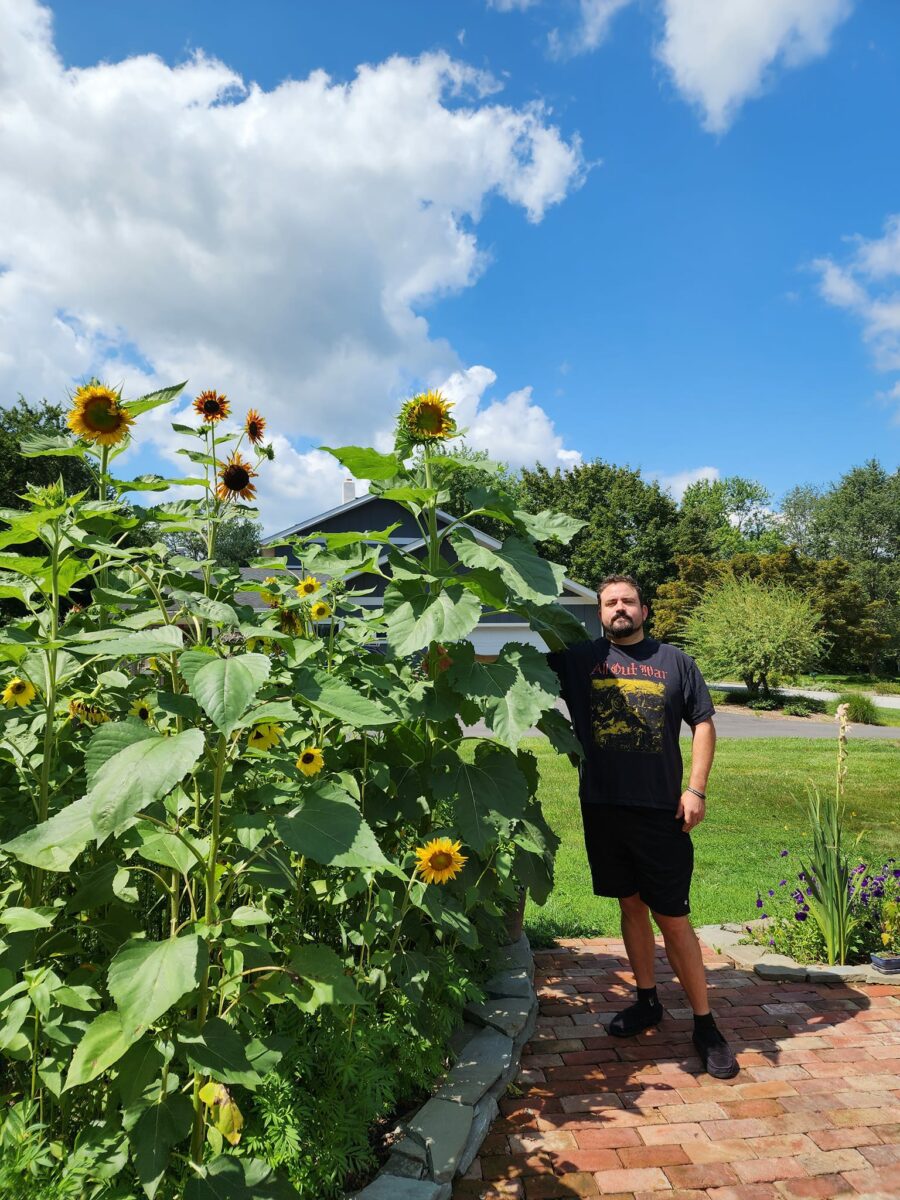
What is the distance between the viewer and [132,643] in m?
1.28

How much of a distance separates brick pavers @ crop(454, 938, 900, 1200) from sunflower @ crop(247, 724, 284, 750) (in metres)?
1.31

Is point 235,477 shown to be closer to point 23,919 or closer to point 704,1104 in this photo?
point 23,919

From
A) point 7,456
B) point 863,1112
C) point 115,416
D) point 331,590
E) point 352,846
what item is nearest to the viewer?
point 352,846

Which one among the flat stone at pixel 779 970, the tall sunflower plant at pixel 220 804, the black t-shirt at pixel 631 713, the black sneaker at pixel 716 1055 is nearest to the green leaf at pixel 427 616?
the tall sunflower plant at pixel 220 804

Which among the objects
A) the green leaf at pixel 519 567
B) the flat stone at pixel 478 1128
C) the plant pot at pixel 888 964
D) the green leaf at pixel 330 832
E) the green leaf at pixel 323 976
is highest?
the green leaf at pixel 519 567

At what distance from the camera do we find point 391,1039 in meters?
1.96

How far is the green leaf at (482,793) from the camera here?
2047 millimetres

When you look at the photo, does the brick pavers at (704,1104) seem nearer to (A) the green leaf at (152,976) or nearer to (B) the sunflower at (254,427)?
(A) the green leaf at (152,976)

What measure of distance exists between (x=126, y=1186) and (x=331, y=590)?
1.44 metres

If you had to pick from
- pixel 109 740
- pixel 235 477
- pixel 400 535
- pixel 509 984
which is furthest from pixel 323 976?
pixel 400 535

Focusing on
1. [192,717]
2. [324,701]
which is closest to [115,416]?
[192,717]

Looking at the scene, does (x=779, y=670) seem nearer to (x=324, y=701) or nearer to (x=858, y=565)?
(x=324, y=701)

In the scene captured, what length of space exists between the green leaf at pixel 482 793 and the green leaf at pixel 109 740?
98cm

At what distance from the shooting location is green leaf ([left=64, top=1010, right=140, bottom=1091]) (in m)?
1.26
